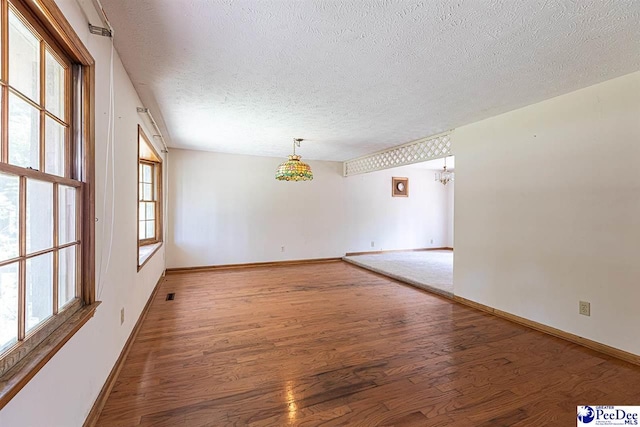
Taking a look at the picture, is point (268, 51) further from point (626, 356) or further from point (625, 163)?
point (626, 356)

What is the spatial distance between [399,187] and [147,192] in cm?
579

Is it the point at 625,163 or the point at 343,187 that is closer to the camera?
the point at 625,163

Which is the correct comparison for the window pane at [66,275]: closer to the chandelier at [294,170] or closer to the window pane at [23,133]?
the window pane at [23,133]

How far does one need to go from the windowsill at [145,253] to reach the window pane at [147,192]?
2.36 feet

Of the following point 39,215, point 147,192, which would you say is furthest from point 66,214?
point 147,192

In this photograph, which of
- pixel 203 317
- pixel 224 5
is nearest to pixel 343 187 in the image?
pixel 203 317

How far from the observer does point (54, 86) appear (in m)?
1.35

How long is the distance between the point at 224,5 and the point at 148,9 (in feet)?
1.41

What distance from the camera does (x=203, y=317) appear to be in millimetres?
3154

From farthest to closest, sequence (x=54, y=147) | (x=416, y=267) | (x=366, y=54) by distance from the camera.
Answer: (x=416, y=267), (x=366, y=54), (x=54, y=147)

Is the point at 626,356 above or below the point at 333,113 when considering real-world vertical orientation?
below

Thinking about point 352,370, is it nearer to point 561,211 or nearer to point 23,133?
point 23,133

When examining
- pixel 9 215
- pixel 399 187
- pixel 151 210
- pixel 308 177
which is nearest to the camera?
pixel 9 215

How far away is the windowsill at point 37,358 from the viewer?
887mm
